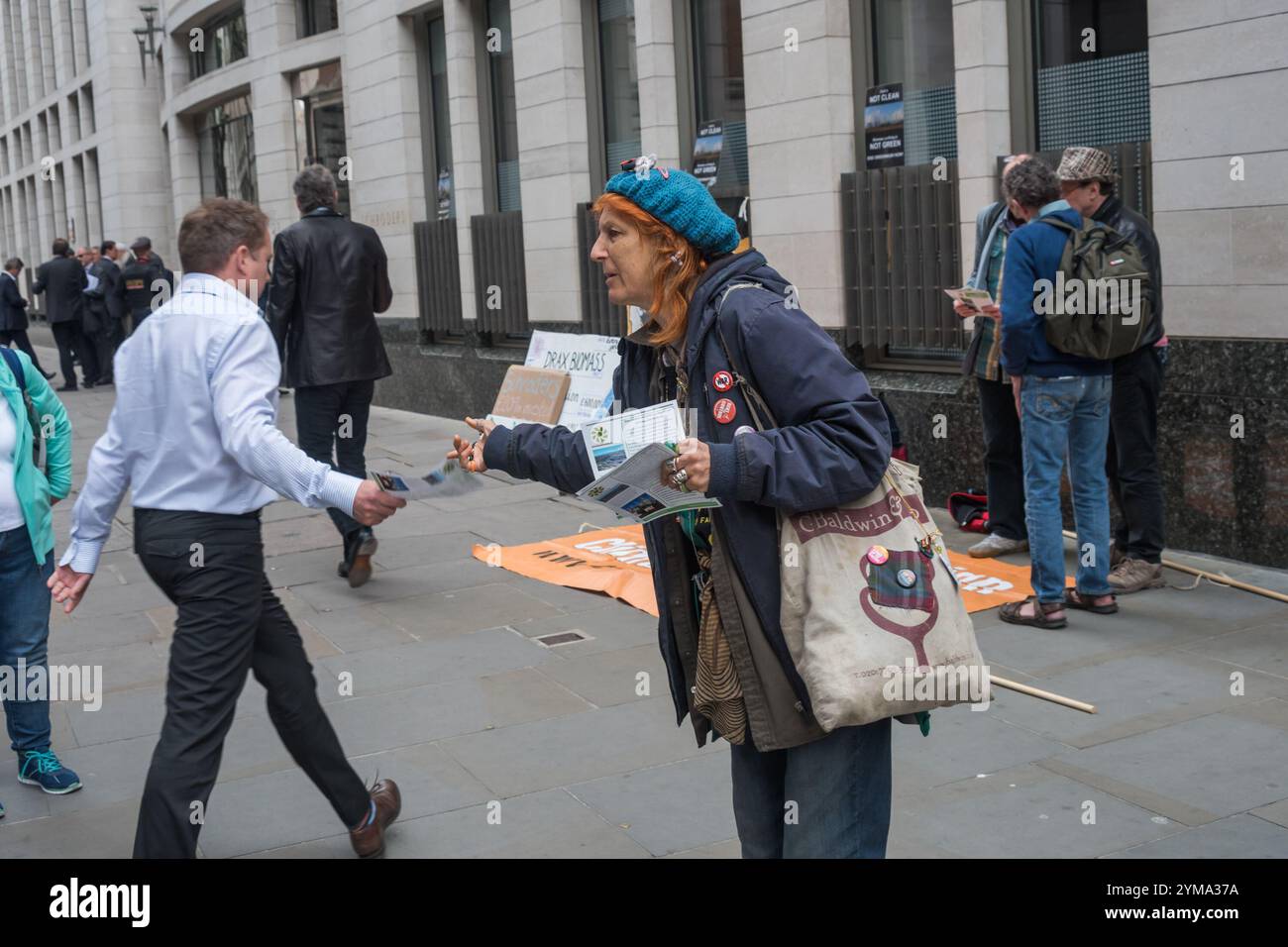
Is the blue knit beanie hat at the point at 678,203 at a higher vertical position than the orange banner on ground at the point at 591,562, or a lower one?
higher

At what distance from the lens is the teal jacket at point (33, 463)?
4.87 metres

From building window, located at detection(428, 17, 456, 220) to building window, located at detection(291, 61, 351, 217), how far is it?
1980 mm

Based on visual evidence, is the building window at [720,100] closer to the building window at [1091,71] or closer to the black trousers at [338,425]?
the building window at [1091,71]

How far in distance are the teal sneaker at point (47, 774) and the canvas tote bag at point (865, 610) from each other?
128 inches

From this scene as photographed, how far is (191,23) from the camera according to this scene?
22.9 m

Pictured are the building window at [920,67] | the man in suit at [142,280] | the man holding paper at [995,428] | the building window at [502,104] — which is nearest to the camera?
the man holding paper at [995,428]

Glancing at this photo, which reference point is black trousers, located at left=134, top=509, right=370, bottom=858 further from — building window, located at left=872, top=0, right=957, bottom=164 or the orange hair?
building window, located at left=872, top=0, right=957, bottom=164

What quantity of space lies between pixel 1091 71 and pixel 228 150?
1755 cm

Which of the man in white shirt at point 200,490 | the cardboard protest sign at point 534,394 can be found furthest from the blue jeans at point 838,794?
the cardboard protest sign at point 534,394

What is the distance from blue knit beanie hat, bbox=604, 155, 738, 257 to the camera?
2895mm

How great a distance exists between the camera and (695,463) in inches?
105

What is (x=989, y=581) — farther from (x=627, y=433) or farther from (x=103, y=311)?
(x=103, y=311)

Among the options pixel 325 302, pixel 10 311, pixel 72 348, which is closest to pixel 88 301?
pixel 72 348
